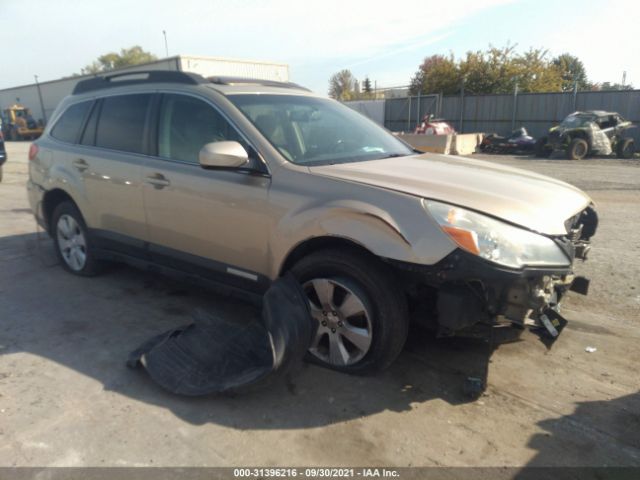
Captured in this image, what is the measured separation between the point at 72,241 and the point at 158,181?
175 centimetres

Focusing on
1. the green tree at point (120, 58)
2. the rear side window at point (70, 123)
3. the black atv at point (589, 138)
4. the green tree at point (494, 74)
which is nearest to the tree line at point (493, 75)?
the green tree at point (494, 74)

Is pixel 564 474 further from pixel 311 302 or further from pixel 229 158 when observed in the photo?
pixel 229 158

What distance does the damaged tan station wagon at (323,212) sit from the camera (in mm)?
2705

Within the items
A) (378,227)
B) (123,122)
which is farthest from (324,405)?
(123,122)

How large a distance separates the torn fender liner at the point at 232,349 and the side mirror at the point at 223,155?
822mm

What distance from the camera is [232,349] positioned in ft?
10.7

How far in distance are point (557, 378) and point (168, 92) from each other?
351cm

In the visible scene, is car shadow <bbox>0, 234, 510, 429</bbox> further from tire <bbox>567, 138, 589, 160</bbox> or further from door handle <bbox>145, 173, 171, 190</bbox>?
tire <bbox>567, 138, 589, 160</bbox>

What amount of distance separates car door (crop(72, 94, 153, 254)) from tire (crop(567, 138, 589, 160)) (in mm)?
18106

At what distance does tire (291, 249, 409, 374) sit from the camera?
9.59 ft

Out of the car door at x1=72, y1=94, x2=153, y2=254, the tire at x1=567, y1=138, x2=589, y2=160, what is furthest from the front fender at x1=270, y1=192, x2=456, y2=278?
the tire at x1=567, y1=138, x2=589, y2=160

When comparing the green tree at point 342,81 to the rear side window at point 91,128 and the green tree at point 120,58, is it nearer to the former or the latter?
the green tree at point 120,58

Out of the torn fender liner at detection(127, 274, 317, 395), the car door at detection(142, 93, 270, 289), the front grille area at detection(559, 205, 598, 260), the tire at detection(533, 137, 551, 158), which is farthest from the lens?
the tire at detection(533, 137, 551, 158)

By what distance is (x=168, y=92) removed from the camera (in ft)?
13.2
